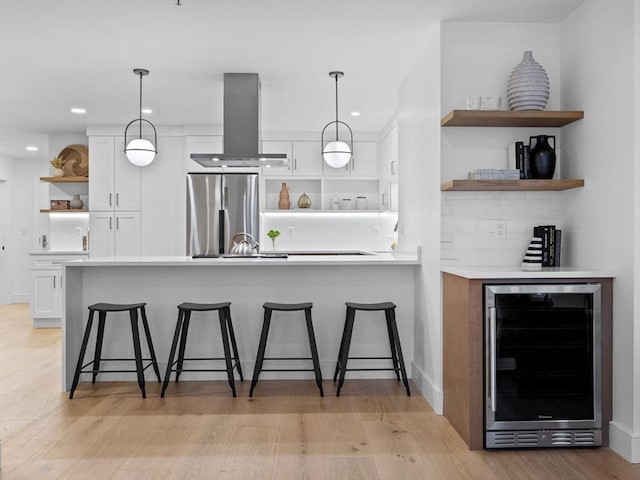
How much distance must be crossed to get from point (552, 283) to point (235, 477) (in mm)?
1851

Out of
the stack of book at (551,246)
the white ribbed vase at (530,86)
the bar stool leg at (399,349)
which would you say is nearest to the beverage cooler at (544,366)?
the stack of book at (551,246)

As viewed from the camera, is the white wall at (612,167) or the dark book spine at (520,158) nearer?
the white wall at (612,167)

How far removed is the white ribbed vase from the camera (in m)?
3.06

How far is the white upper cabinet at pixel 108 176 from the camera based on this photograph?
21.4 ft

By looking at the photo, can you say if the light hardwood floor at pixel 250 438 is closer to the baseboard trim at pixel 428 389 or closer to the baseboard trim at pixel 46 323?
the baseboard trim at pixel 428 389

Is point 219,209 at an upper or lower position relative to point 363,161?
lower

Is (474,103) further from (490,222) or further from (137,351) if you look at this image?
(137,351)

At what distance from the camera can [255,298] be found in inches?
155

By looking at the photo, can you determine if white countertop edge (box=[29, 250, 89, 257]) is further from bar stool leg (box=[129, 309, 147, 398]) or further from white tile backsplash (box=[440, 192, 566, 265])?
white tile backsplash (box=[440, 192, 566, 265])

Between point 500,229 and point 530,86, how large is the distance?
2.93ft

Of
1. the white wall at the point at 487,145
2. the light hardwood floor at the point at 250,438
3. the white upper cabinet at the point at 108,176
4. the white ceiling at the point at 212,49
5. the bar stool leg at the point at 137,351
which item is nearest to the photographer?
the light hardwood floor at the point at 250,438

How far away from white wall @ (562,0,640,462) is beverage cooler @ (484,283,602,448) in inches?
5.3

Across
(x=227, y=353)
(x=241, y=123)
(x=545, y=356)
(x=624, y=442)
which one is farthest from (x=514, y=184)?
(x=241, y=123)

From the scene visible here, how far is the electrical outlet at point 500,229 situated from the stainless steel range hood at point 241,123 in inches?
81.0
